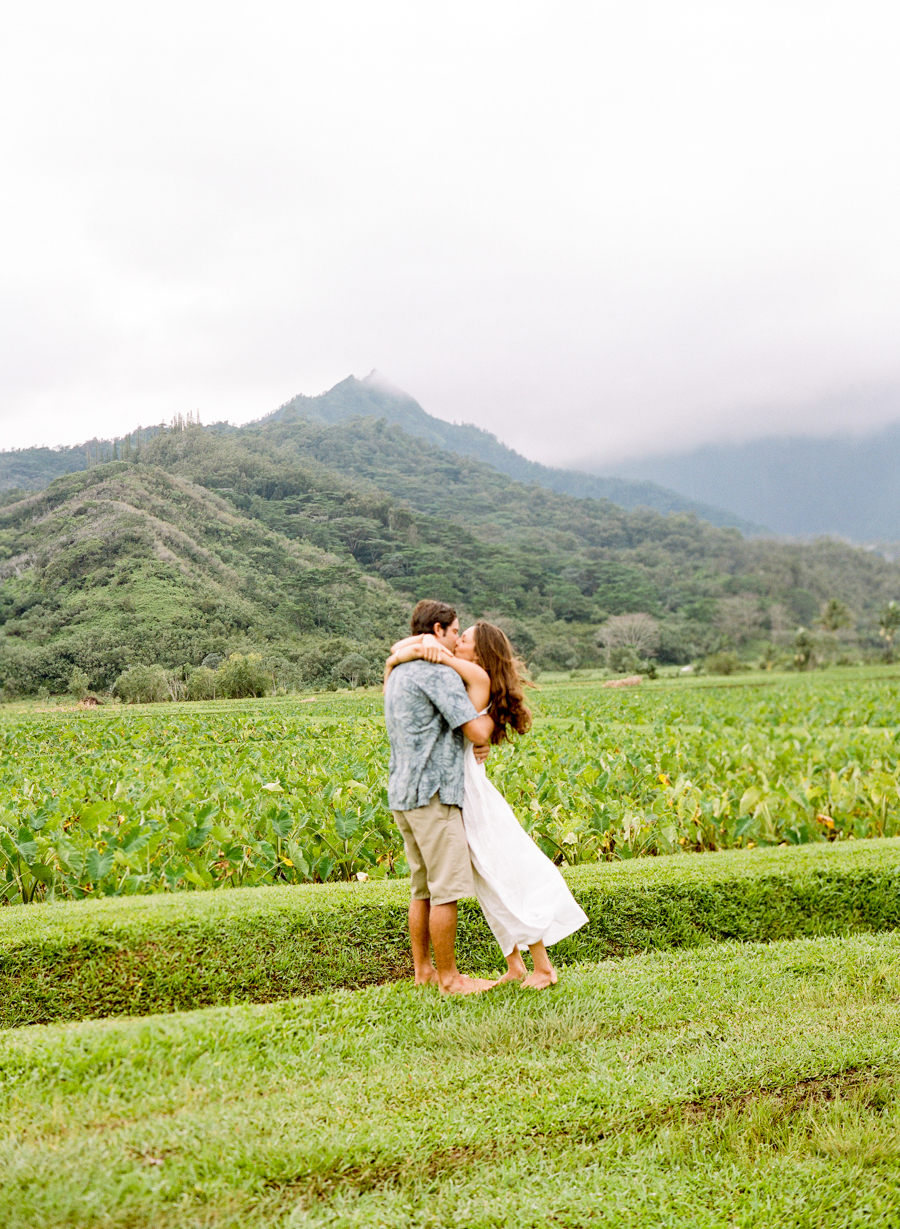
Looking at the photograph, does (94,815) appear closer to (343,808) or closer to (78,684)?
(343,808)

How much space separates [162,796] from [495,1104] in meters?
5.02

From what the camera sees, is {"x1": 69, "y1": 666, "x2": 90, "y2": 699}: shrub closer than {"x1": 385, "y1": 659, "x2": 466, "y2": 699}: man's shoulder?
No

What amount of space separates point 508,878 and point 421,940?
1.62 ft

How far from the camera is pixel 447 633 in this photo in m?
3.68

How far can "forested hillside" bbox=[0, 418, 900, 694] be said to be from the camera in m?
30.1

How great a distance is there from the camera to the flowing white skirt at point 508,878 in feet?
11.9

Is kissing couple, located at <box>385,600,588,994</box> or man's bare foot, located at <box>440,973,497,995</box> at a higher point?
kissing couple, located at <box>385,600,588,994</box>

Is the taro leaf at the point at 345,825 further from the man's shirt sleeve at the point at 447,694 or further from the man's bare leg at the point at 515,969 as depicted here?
the man's shirt sleeve at the point at 447,694

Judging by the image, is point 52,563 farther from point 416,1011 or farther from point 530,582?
point 530,582

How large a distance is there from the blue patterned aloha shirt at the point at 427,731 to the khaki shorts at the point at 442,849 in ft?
0.18

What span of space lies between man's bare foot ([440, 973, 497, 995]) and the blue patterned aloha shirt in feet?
2.78

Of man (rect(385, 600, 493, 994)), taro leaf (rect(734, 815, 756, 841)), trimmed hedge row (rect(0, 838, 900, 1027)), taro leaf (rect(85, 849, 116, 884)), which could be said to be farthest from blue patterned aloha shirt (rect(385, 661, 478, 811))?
taro leaf (rect(734, 815, 756, 841))

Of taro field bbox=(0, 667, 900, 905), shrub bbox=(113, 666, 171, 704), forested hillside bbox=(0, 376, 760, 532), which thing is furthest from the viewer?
forested hillside bbox=(0, 376, 760, 532)

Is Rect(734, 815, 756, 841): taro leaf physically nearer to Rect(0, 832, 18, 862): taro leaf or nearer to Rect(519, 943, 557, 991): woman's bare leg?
Rect(519, 943, 557, 991): woman's bare leg
